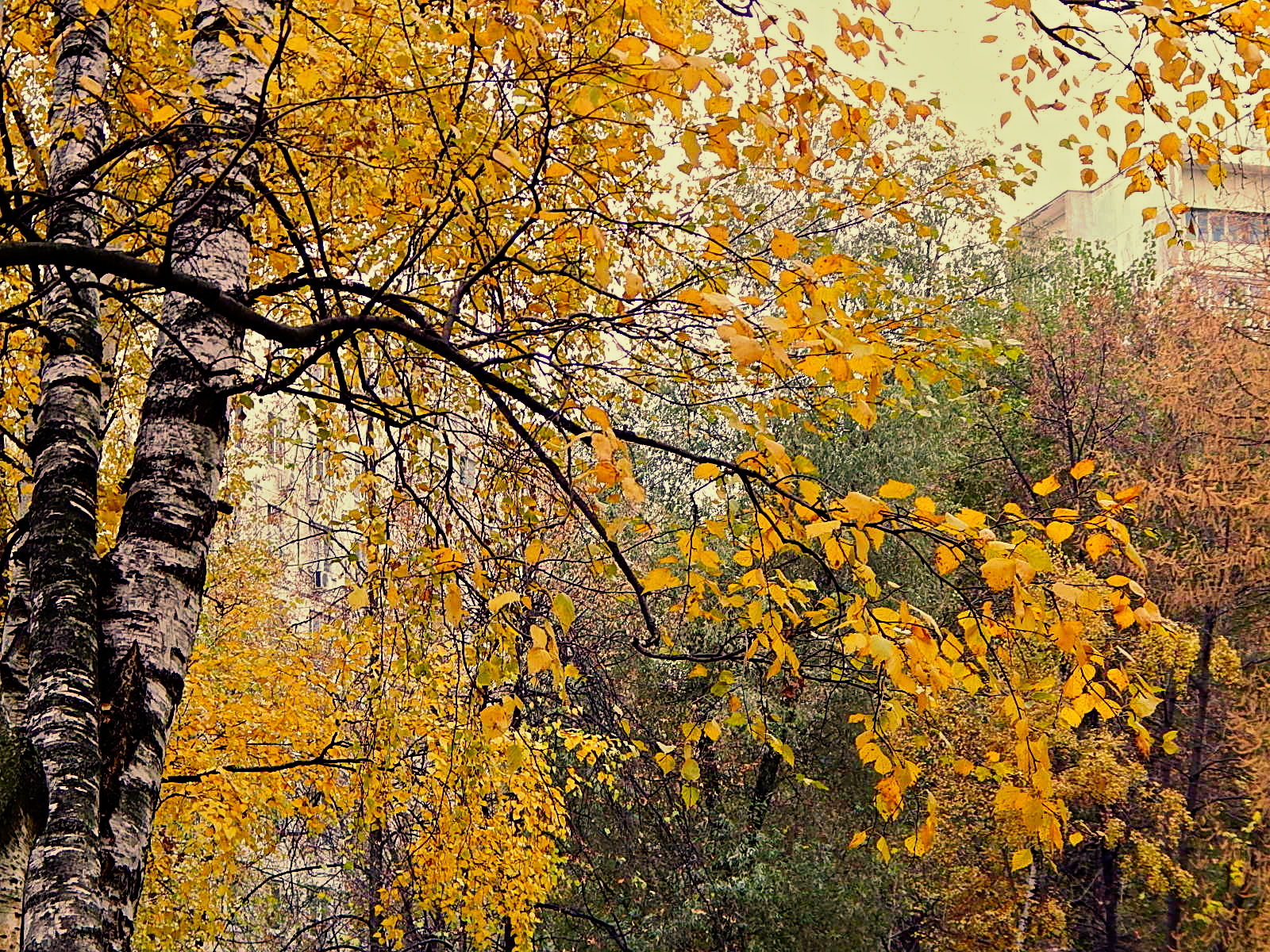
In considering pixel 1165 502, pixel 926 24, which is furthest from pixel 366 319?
pixel 1165 502

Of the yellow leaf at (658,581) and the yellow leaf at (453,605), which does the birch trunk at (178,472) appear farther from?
the yellow leaf at (658,581)

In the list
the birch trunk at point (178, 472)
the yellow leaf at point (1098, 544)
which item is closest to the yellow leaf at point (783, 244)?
the yellow leaf at point (1098, 544)

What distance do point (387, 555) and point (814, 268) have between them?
2.13 metres

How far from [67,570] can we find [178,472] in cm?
42

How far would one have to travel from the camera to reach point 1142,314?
766 inches

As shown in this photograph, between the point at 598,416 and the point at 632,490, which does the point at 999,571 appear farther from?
the point at 598,416

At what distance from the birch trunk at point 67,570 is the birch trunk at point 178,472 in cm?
9

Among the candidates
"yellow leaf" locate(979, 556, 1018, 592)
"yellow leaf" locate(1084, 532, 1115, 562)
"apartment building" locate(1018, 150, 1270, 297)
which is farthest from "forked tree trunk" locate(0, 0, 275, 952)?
"apartment building" locate(1018, 150, 1270, 297)

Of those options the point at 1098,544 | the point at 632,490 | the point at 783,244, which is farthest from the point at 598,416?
the point at 1098,544

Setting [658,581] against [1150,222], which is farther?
[1150,222]

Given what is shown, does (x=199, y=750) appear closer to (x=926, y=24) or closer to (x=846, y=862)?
(x=926, y=24)

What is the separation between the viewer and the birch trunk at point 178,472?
243 centimetres

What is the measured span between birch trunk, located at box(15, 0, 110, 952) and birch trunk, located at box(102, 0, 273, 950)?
3.6 inches

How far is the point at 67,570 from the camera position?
2549mm
